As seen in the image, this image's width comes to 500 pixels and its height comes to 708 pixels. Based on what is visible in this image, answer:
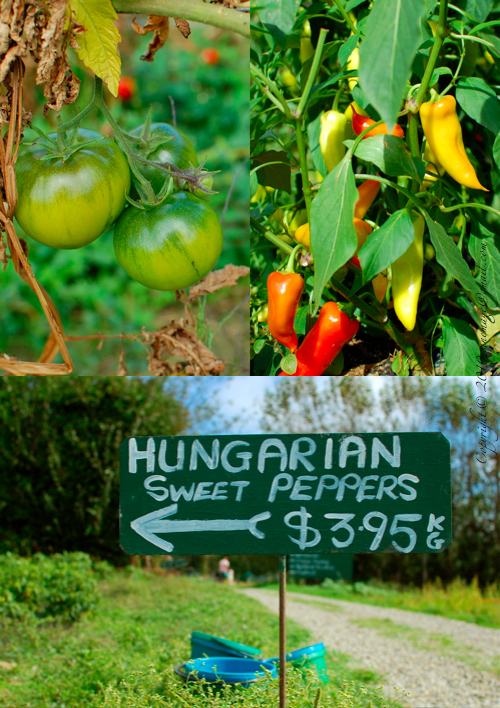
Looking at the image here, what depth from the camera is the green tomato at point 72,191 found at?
0.44m

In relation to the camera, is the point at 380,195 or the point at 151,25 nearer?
the point at 151,25

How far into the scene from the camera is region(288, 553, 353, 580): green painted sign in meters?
1.81

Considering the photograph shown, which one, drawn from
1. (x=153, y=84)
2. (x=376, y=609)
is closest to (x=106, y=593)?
(x=376, y=609)

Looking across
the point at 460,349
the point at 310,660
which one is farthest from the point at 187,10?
the point at 310,660

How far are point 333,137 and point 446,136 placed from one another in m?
0.12

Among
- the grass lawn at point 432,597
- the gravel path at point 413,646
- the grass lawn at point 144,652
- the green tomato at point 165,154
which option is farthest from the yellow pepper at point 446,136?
the grass lawn at point 432,597

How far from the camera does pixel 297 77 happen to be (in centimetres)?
70

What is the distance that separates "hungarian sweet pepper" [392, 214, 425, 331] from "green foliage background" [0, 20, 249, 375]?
956 mm

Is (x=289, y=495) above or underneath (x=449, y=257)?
underneath

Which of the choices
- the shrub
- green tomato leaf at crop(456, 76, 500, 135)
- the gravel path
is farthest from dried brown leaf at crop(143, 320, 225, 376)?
the shrub

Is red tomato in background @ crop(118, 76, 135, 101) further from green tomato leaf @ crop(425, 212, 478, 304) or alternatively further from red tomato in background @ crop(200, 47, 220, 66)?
green tomato leaf @ crop(425, 212, 478, 304)

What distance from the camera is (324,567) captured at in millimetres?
1815

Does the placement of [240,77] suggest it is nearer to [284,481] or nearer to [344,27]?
[344,27]

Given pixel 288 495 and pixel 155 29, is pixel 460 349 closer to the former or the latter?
pixel 288 495
